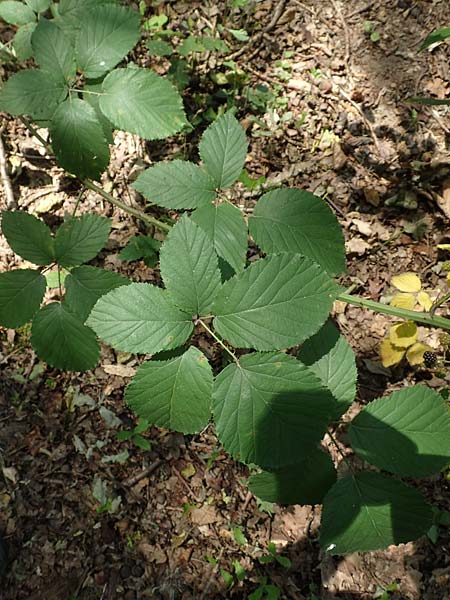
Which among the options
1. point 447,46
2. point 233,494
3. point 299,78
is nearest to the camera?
point 233,494

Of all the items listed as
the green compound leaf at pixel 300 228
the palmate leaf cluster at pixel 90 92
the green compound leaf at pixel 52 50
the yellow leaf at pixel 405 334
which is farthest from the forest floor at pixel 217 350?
the green compound leaf at pixel 52 50

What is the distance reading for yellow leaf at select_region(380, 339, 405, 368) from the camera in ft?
7.10

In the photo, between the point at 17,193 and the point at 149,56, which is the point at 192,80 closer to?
the point at 149,56

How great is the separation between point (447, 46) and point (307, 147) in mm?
1025

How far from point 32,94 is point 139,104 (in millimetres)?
374

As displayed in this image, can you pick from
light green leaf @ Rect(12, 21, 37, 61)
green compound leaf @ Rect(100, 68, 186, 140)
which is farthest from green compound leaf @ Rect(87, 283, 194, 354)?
light green leaf @ Rect(12, 21, 37, 61)

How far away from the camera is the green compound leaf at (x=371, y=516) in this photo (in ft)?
4.29

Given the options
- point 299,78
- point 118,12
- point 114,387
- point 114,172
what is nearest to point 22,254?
point 118,12

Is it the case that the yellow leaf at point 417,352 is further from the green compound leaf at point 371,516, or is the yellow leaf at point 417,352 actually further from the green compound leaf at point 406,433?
the green compound leaf at point 371,516

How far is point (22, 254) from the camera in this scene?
172 centimetres

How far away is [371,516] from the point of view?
133 centimetres

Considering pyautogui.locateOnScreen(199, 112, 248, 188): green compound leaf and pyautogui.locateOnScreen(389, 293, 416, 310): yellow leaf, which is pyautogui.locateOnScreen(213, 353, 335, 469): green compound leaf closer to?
pyautogui.locateOnScreen(199, 112, 248, 188): green compound leaf

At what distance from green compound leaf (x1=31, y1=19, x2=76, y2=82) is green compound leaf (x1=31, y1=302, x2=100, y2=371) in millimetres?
845

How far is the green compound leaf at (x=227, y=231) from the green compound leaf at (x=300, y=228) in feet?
0.17
